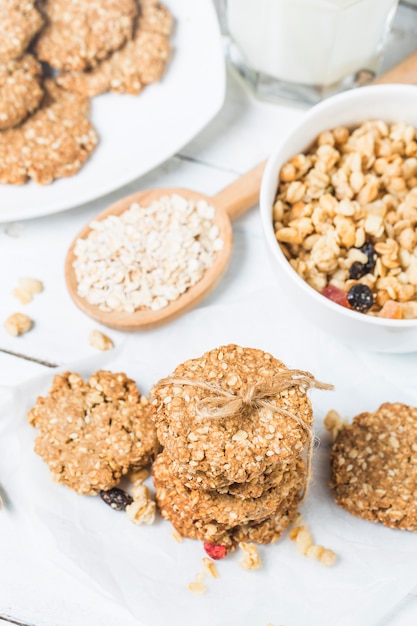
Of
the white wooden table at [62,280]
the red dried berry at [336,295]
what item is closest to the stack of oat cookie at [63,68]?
the white wooden table at [62,280]

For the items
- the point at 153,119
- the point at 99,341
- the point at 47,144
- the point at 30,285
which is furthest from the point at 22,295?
the point at 153,119

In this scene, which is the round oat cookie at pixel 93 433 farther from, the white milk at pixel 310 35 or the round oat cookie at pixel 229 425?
the white milk at pixel 310 35

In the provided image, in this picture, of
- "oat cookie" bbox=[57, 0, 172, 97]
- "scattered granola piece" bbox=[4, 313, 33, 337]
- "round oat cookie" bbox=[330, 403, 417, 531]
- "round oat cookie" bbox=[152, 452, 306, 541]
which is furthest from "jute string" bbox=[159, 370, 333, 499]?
"oat cookie" bbox=[57, 0, 172, 97]

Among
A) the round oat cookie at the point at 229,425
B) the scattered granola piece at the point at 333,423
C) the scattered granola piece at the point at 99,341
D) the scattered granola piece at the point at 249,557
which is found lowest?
the scattered granola piece at the point at 249,557

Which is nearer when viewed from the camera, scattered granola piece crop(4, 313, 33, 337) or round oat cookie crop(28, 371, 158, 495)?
round oat cookie crop(28, 371, 158, 495)

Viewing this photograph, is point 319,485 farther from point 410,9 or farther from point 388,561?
point 410,9

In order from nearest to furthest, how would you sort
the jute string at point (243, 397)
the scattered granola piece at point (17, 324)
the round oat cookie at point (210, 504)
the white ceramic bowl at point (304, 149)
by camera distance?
the jute string at point (243, 397), the round oat cookie at point (210, 504), the white ceramic bowl at point (304, 149), the scattered granola piece at point (17, 324)

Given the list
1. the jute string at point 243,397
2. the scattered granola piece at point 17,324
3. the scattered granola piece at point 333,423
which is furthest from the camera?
the scattered granola piece at point 17,324

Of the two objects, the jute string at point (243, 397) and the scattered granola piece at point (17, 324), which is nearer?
the jute string at point (243, 397)

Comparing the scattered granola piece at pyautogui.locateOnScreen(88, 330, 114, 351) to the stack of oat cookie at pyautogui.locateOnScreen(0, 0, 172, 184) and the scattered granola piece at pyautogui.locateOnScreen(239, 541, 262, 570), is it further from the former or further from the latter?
the scattered granola piece at pyautogui.locateOnScreen(239, 541, 262, 570)
